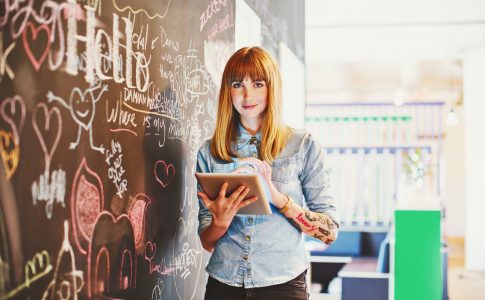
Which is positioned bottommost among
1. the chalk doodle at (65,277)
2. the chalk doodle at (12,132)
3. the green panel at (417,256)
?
the green panel at (417,256)

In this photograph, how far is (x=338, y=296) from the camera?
6.10 meters

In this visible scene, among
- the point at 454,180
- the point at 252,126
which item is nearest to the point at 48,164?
the point at 252,126

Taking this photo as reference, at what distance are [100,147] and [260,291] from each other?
2.22 feet

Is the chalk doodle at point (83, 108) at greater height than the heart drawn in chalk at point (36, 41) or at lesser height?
lesser

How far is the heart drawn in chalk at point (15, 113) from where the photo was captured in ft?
4.01

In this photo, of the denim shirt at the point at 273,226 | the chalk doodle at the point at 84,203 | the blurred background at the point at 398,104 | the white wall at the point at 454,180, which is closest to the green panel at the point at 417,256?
the blurred background at the point at 398,104

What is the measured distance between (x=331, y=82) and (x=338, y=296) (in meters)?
7.99

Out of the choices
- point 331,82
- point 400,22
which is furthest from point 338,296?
point 331,82

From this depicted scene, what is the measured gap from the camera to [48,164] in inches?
54.6

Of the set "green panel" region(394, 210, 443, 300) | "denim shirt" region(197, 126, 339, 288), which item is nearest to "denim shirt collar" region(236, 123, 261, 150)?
"denim shirt" region(197, 126, 339, 288)

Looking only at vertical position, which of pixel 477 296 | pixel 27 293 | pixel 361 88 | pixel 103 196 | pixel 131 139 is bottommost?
pixel 477 296

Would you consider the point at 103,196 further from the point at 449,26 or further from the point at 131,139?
the point at 449,26

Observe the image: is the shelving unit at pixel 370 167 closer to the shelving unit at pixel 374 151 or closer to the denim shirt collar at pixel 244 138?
the shelving unit at pixel 374 151

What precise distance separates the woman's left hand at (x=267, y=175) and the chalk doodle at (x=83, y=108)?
0.48 m
